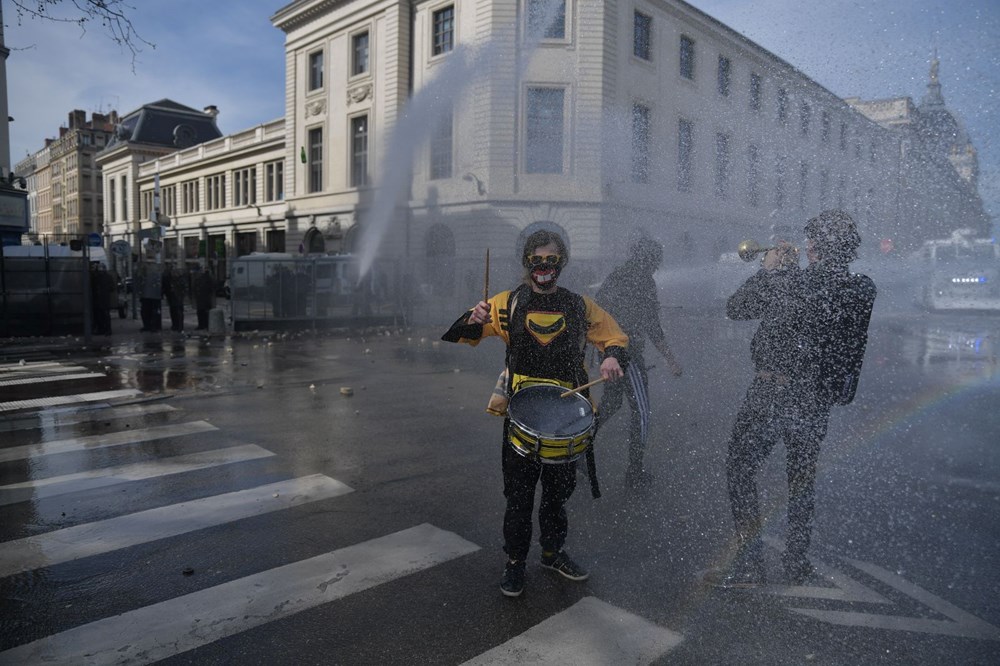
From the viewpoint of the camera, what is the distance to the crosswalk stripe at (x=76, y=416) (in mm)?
7137

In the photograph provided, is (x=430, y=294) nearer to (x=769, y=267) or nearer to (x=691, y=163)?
(x=691, y=163)

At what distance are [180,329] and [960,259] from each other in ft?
59.2

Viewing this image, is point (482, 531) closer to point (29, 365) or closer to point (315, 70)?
→ point (29, 365)

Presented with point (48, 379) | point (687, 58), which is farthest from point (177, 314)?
point (687, 58)

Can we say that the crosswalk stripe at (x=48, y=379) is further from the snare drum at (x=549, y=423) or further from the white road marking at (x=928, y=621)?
the white road marking at (x=928, y=621)

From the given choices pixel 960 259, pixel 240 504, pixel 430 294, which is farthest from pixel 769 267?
pixel 430 294

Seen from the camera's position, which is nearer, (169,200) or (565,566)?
(565,566)

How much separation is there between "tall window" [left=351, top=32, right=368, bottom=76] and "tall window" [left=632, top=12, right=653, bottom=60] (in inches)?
552

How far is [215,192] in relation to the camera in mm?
48125

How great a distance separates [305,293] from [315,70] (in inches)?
852

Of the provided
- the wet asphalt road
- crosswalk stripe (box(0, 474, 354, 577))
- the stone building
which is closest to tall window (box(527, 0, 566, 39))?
the wet asphalt road

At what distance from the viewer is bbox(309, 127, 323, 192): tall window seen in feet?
117

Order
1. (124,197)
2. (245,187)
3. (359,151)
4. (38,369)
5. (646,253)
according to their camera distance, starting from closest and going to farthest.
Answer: (646,253) → (38,369) → (359,151) → (245,187) → (124,197)

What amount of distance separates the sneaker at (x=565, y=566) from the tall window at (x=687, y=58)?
74.5 ft
